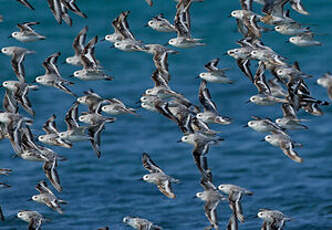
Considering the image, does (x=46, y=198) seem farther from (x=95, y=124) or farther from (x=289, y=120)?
(x=289, y=120)

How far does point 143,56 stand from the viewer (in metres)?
43.2

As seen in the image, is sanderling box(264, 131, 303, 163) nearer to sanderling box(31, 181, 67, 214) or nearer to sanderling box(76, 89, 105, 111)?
sanderling box(76, 89, 105, 111)

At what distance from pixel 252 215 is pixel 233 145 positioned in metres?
6.36

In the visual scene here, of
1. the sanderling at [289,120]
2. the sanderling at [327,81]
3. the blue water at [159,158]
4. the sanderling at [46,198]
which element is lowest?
the blue water at [159,158]

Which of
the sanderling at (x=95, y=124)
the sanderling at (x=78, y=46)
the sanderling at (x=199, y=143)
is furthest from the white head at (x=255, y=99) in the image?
the sanderling at (x=78, y=46)

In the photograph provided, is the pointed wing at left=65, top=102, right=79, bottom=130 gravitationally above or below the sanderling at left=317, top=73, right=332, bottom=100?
below

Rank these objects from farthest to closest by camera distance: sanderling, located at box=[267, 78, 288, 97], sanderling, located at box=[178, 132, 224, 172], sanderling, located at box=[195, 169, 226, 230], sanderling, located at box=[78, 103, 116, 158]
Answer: sanderling, located at box=[267, 78, 288, 97] → sanderling, located at box=[78, 103, 116, 158] → sanderling, located at box=[195, 169, 226, 230] → sanderling, located at box=[178, 132, 224, 172]

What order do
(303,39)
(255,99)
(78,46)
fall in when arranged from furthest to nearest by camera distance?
1. (78,46)
2. (303,39)
3. (255,99)

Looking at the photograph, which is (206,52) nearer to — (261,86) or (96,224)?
(96,224)

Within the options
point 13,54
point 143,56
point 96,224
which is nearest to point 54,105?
point 143,56

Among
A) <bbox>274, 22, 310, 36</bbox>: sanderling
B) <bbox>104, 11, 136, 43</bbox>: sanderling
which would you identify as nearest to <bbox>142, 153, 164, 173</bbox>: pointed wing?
<bbox>104, 11, 136, 43</bbox>: sanderling

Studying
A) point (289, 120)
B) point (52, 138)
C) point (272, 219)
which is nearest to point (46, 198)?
point (52, 138)

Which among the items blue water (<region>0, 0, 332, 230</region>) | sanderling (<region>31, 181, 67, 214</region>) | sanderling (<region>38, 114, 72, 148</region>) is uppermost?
sanderling (<region>38, 114, 72, 148</region>)

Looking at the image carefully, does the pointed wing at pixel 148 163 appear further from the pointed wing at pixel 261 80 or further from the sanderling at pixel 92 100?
the pointed wing at pixel 261 80
